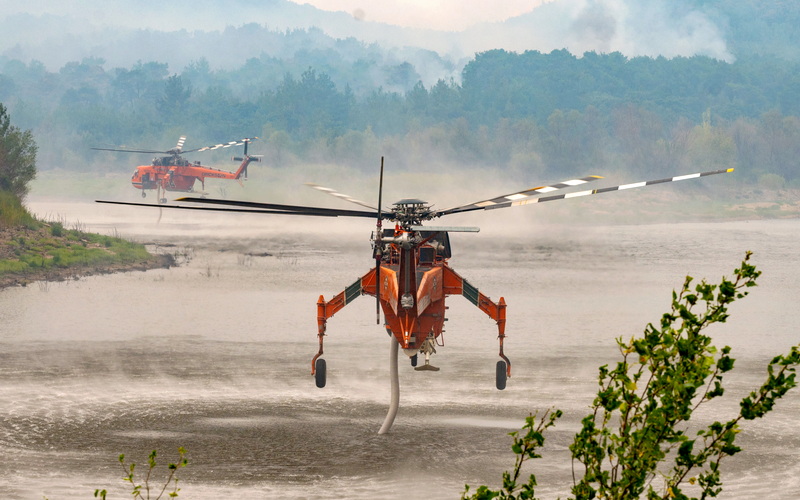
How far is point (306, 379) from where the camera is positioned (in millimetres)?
36188

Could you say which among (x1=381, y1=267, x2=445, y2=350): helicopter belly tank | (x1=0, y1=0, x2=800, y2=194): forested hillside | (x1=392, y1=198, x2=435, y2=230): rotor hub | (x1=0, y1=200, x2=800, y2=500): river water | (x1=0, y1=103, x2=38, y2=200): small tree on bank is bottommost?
(x1=0, y1=200, x2=800, y2=500): river water

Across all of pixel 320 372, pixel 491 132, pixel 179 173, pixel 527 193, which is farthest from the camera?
pixel 491 132

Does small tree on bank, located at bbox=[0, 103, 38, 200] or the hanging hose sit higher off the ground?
small tree on bank, located at bbox=[0, 103, 38, 200]

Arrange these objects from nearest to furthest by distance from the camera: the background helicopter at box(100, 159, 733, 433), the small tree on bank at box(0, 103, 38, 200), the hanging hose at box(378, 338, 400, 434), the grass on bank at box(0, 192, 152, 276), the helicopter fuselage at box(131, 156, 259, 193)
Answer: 1. the background helicopter at box(100, 159, 733, 433)
2. the hanging hose at box(378, 338, 400, 434)
3. the grass on bank at box(0, 192, 152, 276)
4. the small tree on bank at box(0, 103, 38, 200)
5. the helicopter fuselage at box(131, 156, 259, 193)

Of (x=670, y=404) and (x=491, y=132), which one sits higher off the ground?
(x=491, y=132)

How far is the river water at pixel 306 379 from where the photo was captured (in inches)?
1008

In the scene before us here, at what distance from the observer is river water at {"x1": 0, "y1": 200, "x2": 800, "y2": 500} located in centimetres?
2559

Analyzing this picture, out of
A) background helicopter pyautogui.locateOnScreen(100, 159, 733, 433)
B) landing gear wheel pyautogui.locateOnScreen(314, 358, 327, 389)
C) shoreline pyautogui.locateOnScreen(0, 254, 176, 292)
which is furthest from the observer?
shoreline pyautogui.locateOnScreen(0, 254, 176, 292)

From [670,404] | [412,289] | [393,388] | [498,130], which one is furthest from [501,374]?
[498,130]

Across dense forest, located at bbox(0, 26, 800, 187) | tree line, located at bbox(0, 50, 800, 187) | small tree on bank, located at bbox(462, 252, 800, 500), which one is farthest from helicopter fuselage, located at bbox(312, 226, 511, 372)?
tree line, located at bbox(0, 50, 800, 187)

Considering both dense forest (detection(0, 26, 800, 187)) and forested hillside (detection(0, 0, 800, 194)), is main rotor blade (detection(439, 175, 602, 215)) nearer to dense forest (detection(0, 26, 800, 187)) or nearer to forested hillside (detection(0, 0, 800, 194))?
forested hillside (detection(0, 0, 800, 194))

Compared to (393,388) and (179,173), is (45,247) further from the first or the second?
(393,388)

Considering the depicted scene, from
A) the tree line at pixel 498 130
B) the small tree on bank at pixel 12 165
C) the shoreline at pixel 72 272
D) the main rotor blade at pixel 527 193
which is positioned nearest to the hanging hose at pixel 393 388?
the main rotor blade at pixel 527 193

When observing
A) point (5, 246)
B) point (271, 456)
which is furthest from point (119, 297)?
point (271, 456)
